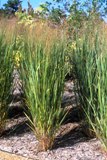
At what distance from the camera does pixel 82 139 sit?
5.92 m

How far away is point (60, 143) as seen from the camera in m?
5.80

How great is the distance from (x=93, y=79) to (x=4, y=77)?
1.31 m

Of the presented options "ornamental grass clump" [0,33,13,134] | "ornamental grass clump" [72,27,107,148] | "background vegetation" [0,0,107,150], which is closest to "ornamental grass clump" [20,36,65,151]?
"background vegetation" [0,0,107,150]

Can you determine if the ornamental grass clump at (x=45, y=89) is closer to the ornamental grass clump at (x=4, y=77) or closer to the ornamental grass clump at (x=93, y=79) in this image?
the ornamental grass clump at (x=93, y=79)

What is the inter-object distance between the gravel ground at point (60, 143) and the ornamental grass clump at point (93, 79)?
8.2 inches

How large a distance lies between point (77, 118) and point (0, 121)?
1211 millimetres

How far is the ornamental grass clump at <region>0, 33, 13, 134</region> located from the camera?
6.10 meters

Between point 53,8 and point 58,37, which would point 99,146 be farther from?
point 53,8

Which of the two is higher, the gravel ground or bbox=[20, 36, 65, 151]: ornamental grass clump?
bbox=[20, 36, 65, 151]: ornamental grass clump

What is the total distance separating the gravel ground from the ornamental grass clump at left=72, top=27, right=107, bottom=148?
0.21m

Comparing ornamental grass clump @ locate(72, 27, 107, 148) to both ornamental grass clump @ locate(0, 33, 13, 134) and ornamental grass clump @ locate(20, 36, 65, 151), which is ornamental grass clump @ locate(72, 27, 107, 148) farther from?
ornamental grass clump @ locate(0, 33, 13, 134)

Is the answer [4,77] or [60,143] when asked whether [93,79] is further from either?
[4,77]

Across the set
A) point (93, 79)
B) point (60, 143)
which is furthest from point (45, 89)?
point (60, 143)

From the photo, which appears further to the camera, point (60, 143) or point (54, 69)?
point (60, 143)
